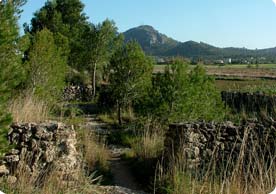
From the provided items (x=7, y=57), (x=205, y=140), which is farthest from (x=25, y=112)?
(x=205, y=140)

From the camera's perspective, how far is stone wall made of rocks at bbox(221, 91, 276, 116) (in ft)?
41.8

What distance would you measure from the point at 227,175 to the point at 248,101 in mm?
8571

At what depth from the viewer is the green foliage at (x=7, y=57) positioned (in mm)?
4180

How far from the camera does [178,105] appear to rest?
981cm

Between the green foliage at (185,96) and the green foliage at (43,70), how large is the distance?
7.55 feet

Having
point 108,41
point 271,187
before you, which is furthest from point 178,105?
point 108,41

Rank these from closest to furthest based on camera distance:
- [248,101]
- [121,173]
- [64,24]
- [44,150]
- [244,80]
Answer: [44,150] < [121,173] < [248,101] < [64,24] < [244,80]

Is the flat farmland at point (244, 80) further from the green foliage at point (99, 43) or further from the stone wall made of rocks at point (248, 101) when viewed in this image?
the green foliage at point (99, 43)

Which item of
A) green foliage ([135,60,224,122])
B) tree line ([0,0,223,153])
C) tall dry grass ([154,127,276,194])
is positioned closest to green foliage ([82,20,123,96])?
tree line ([0,0,223,153])

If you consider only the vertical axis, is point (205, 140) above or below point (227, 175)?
above

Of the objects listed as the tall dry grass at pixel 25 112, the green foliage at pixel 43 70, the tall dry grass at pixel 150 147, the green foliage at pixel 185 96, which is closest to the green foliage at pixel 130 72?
the green foliage at pixel 43 70

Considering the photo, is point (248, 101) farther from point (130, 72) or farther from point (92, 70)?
point (92, 70)

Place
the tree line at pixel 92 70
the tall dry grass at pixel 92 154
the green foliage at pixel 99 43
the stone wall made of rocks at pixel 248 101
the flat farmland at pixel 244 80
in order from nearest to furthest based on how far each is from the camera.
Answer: the tree line at pixel 92 70, the tall dry grass at pixel 92 154, the stone wall made of rocks at pixel 248 101, the flat farmland at pixel 244 80, the green foliage at pixel 99 43

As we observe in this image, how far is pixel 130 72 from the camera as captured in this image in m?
13.7
